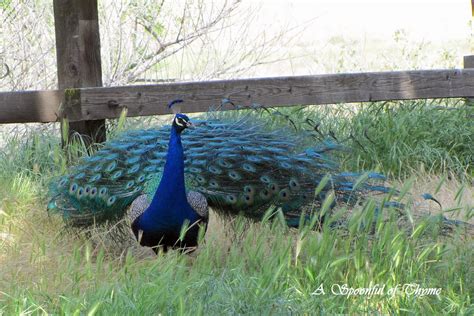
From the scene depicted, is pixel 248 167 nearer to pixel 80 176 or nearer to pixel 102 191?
pixel 102 191

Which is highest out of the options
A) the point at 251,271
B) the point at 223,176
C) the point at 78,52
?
the point at 78,52

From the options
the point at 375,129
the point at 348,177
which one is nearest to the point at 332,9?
the point at 375,129

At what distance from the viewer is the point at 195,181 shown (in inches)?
184

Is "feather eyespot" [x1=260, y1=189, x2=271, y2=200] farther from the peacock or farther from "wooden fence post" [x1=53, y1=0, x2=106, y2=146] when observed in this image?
"wooden fence post" [x1=53, y1=0, x2=106, y2=146]

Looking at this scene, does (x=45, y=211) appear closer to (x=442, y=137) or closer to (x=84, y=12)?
(x=84, y=12)

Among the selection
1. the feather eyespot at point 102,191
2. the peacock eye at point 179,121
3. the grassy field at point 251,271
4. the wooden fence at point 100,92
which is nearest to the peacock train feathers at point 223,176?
the feather eyespot at point 102,191

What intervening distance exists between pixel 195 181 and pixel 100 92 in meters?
1.43

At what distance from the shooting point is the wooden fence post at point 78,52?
5.75 metres

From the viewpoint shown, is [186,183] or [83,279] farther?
[186,183]

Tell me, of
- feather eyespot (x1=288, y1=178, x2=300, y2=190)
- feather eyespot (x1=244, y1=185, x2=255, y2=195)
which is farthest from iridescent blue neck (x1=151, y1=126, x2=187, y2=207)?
A: feather eyespot (x1=288, y1=178, x2=300, y2=190)

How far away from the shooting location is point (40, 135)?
6891 mm

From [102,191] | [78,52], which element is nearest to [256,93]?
[78,52]

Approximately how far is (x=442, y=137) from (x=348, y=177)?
222 centimetres

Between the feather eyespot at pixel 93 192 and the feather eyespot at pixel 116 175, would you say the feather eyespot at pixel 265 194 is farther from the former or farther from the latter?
the feather eyespot at pixel 93 192
